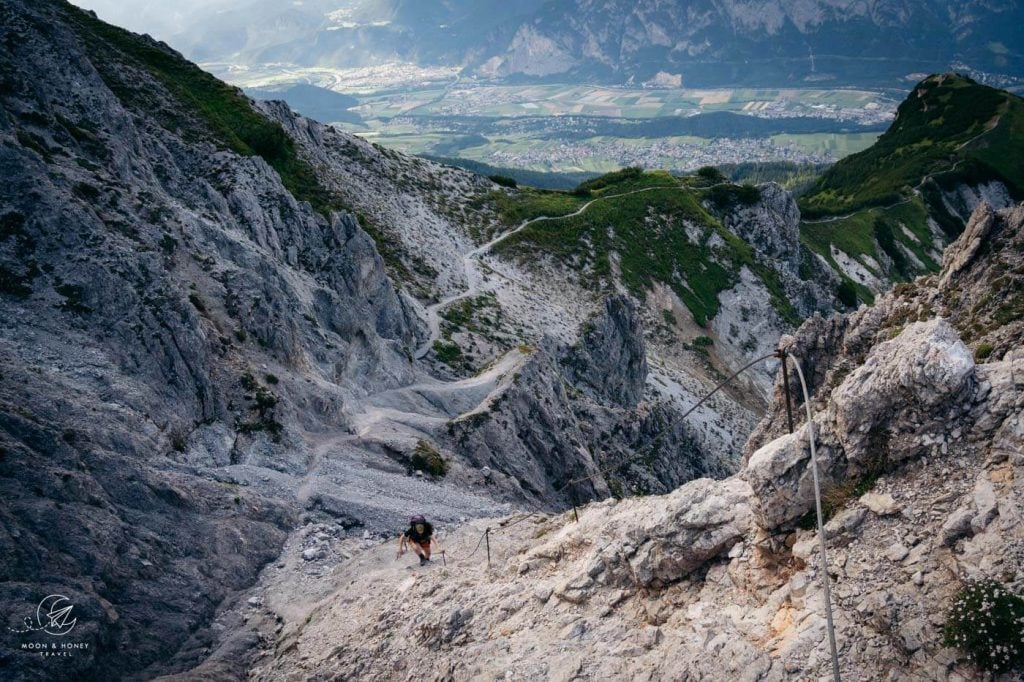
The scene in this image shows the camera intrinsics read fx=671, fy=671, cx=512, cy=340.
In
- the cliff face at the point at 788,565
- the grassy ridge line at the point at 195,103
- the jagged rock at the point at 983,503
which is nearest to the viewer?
the jagged rock at the point at 983,503

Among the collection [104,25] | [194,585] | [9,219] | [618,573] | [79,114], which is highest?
[104,25]

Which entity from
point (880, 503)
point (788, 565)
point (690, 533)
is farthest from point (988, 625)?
point (690, 533)

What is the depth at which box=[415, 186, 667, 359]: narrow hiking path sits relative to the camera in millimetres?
62406

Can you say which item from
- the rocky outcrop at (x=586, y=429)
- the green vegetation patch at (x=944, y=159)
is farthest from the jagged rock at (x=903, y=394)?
the green vegetation patch at (x=944, y=159)

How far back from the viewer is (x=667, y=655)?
1446 centimetres

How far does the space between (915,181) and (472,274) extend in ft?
465

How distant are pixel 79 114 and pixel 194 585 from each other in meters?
36.3

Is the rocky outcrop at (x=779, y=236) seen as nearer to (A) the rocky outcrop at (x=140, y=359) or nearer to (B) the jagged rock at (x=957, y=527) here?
(A) the rocky outcrop at (x=140, y=359)

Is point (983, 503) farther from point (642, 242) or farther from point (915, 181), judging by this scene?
point (915, 181)

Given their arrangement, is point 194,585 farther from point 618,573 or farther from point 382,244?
point 382,244

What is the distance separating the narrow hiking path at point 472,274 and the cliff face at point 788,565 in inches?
1536

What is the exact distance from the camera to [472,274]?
8194cm

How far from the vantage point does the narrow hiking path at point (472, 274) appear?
62406 millimetres

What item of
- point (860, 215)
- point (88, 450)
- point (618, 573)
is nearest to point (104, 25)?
point (88, 450)
